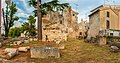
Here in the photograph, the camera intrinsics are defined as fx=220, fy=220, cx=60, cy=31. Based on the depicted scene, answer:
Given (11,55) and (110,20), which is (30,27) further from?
(11,55)

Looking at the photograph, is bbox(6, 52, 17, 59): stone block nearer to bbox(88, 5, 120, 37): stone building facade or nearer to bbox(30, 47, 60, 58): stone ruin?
bbox(30, 47, 60, 58): stone ruin

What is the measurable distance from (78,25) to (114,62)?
6598 cm

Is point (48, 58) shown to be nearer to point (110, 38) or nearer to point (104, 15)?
point (110, 38)

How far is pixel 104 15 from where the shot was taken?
49.2 meters

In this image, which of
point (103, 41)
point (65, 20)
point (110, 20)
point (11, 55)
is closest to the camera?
point (11, 55)

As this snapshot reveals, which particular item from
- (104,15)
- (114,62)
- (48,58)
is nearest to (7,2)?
(104,15)

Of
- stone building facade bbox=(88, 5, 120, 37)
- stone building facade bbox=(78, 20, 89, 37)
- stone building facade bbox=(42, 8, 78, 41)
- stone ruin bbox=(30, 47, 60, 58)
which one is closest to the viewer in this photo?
stone ruin bbox=(30, 47, 60, 58)

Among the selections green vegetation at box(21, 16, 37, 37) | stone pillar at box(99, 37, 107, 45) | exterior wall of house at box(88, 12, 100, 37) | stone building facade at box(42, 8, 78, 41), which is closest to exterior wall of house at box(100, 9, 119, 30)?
exterior wall of house at box(88, 12, 100, 37)

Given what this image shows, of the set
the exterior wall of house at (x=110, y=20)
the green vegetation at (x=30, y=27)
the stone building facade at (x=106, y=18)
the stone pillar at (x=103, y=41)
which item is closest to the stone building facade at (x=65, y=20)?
the green vegetation at (x=30, y=27)

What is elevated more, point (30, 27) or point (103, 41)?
point (30, 27)

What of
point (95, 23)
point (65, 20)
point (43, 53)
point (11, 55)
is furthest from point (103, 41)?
point (65, 20)

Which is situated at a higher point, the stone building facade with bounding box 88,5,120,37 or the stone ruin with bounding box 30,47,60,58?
the stone building facade with bounding box 88,5,120,37

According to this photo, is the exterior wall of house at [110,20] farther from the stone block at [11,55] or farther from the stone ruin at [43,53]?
the stone block at [11,55]

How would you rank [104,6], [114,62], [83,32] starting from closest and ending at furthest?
1. [114,62]
2. [104,6]
3. [83,32]
